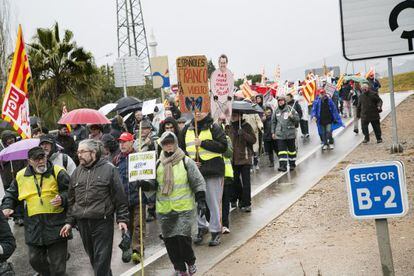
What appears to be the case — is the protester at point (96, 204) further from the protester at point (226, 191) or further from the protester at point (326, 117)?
the protester at point (326, 117)

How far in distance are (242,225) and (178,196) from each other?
2757 millimetres

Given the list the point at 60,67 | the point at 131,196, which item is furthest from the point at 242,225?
the point at 60,67

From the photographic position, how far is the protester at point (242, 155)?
1033 cm

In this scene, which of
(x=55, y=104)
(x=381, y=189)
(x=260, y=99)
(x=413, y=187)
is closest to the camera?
(x=381, y=189)

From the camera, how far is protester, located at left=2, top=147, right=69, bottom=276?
Answer: 22.4ft

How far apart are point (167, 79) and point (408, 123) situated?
8648mm

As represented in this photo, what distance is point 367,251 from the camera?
7.33 metres

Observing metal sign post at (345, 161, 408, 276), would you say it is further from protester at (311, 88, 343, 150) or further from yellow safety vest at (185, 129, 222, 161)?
protester at (311, 88, 343, 150)

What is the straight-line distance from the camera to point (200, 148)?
28.6ft

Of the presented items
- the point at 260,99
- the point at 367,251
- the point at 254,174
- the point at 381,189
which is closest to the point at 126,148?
the point at 367,251

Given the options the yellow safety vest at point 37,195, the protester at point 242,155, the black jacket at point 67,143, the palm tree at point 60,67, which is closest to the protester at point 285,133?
the protester at point 242,155

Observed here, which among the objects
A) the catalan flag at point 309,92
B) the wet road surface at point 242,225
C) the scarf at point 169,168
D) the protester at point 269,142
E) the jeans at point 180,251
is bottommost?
the wet road surface at point 242,225

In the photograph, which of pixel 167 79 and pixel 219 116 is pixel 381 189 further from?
pixel 167 79

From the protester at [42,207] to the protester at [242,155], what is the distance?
3.95 meters
